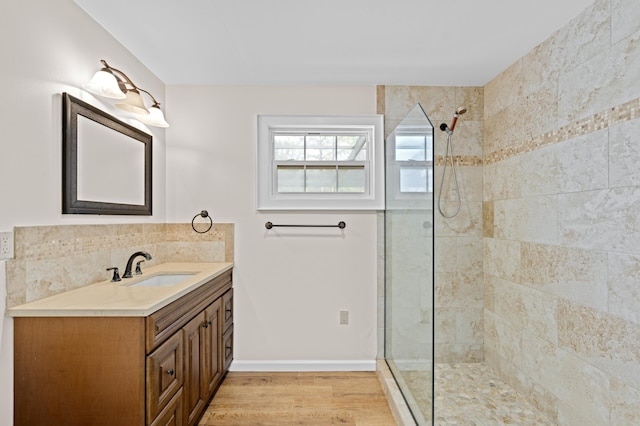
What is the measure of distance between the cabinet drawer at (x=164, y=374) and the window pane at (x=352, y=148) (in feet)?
6.19

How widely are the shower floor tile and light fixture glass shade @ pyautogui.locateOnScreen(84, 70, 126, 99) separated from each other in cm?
231

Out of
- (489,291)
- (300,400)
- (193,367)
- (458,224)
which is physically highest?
(458,224)

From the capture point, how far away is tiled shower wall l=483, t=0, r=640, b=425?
1.51 m

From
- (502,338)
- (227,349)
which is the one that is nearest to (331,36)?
(227,349)

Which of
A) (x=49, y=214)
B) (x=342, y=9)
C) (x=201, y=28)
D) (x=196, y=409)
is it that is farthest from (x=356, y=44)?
(x=196, y=409)

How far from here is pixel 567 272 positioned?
1871 millimetres

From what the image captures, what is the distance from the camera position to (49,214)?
1610 millimetres

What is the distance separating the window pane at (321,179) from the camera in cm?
288

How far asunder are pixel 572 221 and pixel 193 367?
2320 millimetres

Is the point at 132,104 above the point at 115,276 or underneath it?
above

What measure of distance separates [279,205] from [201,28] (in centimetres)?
140

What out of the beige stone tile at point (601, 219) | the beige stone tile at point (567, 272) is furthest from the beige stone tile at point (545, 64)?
the beige stone tile at point (567, 272)

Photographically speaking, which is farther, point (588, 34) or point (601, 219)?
point (588, 34)

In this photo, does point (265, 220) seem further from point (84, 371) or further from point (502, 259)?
point (502, 259)
